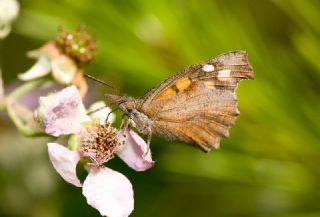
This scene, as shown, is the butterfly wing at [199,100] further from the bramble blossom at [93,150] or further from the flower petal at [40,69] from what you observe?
the flower petal at [40,69]

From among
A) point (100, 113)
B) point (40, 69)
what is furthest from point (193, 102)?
point (40, 69)

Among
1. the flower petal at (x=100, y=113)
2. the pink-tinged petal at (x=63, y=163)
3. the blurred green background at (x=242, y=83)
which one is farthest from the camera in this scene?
the blurred green background at (x=242, y=83)

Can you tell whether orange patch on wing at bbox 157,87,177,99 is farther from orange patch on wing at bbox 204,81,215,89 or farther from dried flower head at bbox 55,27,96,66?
dried flower head at bbox 55,27,96,66

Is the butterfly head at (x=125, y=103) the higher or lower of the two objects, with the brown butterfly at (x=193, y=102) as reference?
lower

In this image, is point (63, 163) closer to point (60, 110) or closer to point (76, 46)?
point (60, 110)

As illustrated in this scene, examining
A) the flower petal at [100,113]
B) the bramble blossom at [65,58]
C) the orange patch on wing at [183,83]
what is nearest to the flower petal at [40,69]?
the bramble blossom at [65,58]

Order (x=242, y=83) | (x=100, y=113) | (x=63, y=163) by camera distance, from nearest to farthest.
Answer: (x=63, y=163) → (x=100, y=113) → (x=242, y=83)
